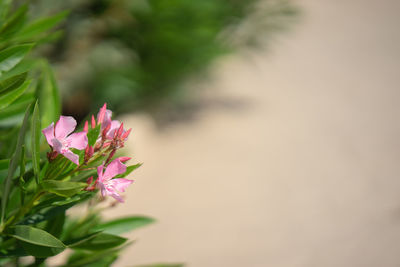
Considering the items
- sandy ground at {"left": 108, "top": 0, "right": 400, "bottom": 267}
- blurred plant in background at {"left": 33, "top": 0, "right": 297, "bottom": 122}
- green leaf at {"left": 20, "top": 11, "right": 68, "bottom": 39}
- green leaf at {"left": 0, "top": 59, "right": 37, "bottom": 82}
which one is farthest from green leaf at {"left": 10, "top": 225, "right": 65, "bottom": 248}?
blurred plant in background at {"left": 33, "top": 0, "right": 297, "bottom": 122}

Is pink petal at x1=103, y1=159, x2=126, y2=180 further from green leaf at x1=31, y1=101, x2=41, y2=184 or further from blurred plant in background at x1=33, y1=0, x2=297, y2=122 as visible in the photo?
blurred plant in background at x1=33, y1=0, x2=297, y2=122

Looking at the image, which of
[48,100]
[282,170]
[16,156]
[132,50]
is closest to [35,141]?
[16,156]

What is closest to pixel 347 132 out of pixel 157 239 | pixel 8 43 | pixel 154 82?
pixel 154 82

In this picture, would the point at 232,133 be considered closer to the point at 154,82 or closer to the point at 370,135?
the point at 154,82

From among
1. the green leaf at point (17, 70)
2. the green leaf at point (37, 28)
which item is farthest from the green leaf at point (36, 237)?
the green leaf at point (37, 28)

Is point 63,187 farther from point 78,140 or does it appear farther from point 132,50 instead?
point 132,50
